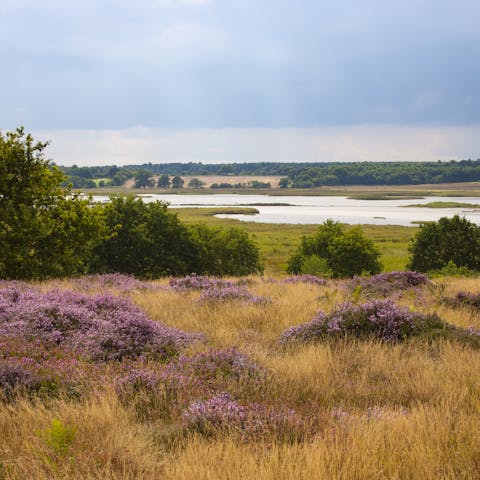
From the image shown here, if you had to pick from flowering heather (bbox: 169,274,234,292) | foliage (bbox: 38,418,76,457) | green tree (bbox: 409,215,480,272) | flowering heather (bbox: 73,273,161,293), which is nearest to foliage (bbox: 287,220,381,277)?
green tree (bbox: 409,215,480,272)

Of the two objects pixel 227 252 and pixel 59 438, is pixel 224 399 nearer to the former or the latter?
pixel 59 438

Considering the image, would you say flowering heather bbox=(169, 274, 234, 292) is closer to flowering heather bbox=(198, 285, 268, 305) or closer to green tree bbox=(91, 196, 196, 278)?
flowering heather bbox=(198, 285, 268, 305)

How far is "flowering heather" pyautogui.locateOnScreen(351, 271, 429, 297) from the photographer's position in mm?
14883

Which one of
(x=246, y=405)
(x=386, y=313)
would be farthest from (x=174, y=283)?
(x=246, y=405)

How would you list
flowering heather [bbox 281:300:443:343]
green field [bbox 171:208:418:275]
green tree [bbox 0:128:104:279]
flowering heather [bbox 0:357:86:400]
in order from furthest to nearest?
1. green field [bbox 171:208:418:275]
2. green tree [bbox 0:128:104:279]
3. flowering heather [bbox 281:300:443:343]
4. flowering heather [bbox 0:357:86:400]

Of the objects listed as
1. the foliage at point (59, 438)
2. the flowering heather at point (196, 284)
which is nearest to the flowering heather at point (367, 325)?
the foliage at point (59, 438)

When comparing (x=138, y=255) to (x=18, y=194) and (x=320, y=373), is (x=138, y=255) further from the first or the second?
(x=320, y=373)

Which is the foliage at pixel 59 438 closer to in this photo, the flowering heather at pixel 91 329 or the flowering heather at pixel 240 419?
the flowering heather at pixel 240 419

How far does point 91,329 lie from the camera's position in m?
8.26

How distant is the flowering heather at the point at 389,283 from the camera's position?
1488 centimetres

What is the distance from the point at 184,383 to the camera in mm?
6062

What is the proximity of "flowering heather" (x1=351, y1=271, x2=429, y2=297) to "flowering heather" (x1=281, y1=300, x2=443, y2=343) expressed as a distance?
17.1 feet

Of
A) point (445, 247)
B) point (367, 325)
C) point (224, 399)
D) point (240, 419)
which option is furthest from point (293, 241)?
point (240, 419)

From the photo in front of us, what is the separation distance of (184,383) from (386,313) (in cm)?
447
